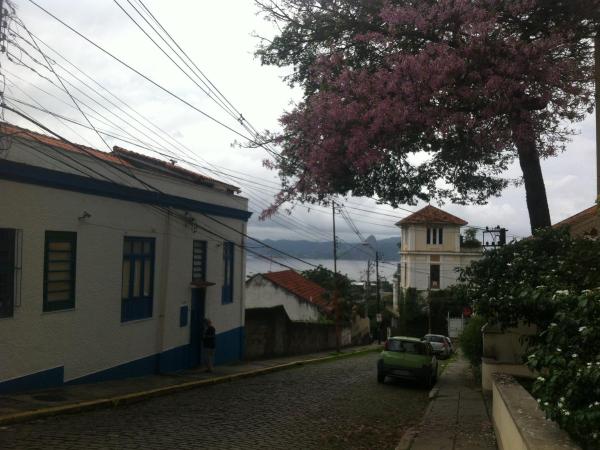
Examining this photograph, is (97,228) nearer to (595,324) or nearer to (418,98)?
(418,98)

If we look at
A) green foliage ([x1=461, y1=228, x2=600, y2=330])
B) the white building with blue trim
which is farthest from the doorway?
green foliage ([x1=461, y1=228, x2=600, y2=330])

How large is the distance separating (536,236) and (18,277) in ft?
28.6

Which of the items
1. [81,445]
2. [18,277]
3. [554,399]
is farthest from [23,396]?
[554,399]

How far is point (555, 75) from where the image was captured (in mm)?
8469

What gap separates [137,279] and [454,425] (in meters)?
7.88

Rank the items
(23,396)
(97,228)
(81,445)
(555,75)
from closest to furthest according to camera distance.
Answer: (81,445)
(555,75)
(23,396)
(97,228)

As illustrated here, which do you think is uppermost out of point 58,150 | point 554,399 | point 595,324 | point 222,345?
point 58,150

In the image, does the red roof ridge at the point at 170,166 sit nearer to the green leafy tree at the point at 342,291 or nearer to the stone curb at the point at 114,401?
the stone curb at the point at 114,401

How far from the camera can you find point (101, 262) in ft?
42.0

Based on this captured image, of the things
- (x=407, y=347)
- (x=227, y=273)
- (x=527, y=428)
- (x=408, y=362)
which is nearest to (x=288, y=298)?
(x=227, y=273)

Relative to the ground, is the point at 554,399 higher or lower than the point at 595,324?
lower

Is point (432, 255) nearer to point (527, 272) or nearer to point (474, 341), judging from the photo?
point (474, 341)

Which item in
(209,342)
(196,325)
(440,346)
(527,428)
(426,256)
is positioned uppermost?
(426,256)

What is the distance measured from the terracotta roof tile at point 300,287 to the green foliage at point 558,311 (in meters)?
28.2
